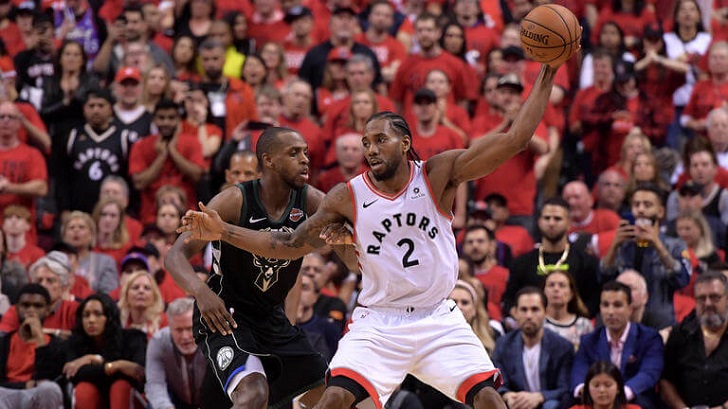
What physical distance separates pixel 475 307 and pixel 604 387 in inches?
57.1

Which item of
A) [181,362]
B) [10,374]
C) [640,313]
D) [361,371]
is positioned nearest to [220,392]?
[361,371]

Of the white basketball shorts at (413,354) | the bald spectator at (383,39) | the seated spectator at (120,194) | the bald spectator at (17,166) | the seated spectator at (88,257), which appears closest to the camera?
the white basketball shorts at (413,354)

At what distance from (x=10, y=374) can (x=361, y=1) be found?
8210 millimetres

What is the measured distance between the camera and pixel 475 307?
11.1m

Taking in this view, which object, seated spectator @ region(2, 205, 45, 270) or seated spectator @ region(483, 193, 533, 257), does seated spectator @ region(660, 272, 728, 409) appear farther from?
seated spectator @ region(2, 205, 45, 270)

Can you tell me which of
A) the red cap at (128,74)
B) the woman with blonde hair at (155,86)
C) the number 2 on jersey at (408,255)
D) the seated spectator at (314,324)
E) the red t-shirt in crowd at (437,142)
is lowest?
the seated spectator at (314,324)

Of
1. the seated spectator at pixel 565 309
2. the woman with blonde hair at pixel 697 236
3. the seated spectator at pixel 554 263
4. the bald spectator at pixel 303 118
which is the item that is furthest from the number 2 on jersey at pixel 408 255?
the bald spectator at pixel 303 118

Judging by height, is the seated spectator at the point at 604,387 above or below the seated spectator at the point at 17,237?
below

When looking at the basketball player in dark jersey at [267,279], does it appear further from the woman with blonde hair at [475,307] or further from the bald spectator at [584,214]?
the bald spectator at [584,214]

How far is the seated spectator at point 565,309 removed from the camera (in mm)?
11227

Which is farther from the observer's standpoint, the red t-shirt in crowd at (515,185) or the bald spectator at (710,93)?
the bald spectator at (710,93)

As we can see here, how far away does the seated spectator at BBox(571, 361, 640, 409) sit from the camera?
401 inches

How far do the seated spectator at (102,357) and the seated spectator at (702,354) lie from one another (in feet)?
14.7

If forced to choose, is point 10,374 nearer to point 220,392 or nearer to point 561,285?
point 220,392
